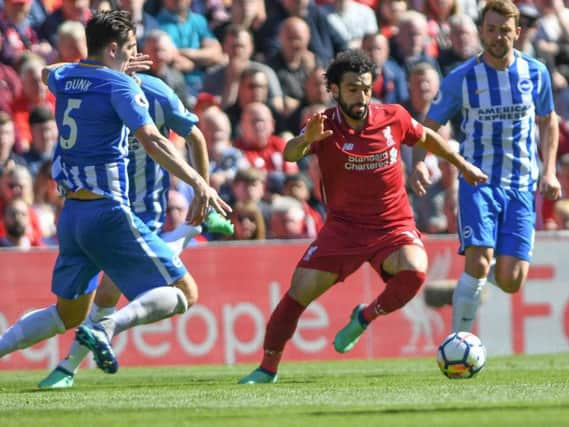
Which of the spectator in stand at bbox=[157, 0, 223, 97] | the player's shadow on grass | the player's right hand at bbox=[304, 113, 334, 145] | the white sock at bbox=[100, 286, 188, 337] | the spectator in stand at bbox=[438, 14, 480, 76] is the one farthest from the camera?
the spectator in stand at bbox=[438, 14, 480, 76]

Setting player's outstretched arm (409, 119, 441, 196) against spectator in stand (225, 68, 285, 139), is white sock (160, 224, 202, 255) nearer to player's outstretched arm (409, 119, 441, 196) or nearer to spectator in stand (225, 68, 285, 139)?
player's outstretched arm (409, 119, 441, 196)

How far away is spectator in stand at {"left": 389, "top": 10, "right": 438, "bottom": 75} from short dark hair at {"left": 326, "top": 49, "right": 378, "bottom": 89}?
692 cm

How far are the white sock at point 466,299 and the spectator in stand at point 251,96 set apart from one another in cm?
545

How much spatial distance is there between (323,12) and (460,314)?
6.92m

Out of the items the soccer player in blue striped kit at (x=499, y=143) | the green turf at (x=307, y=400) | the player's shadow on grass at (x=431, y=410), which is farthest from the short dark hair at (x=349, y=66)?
the player's shadow on grass at (x=431, y=410)

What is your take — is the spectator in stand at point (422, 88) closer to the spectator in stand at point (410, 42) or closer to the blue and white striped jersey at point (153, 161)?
the spectator in stand at point (410, 42)

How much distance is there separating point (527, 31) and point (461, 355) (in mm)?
8050

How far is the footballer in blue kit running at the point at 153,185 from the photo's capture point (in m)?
9.40

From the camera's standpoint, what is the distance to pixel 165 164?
8055 mm

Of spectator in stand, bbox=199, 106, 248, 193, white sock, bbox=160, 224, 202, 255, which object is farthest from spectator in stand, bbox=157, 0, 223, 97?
white sock, bbox=160, 224, 202, 255

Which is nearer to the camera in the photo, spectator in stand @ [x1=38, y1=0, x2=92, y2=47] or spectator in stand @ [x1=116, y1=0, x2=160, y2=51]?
spectator in stand @ [x1=38, y1=0, x2=92, y2=47]

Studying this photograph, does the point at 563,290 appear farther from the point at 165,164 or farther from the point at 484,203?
the point at 165,164

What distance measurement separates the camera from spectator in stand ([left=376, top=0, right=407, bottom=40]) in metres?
17.2

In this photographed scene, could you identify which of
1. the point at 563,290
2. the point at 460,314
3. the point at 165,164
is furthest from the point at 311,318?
the point at 165,164
